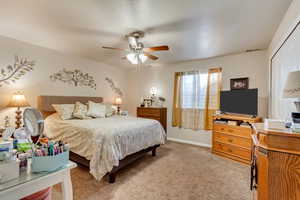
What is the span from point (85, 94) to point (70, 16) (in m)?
2.59

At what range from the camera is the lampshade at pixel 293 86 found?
1.00 m

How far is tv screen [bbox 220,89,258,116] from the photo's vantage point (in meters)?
2.94

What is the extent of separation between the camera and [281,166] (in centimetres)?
98

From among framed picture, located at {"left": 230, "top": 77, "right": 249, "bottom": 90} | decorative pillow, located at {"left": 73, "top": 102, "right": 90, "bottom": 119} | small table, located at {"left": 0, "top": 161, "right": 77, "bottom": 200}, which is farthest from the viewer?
framed picture, located at {"left": 230, "top": 77, "right": 249, "bottom": 90}

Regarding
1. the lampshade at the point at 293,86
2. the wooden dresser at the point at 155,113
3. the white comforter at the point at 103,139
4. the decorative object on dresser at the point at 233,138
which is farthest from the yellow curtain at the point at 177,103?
the lampshade at the point at 293,86

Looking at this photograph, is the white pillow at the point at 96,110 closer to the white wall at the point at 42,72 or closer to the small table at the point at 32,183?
the white wall at the point at 42,72

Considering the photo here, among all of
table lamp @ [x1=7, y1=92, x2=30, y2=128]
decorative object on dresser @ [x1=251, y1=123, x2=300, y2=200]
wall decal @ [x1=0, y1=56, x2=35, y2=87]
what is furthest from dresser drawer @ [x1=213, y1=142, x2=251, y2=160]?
wall decal @ [x1=0, y1=56, x2=35, y2=87]

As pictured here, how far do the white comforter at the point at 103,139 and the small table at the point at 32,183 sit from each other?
0.92m

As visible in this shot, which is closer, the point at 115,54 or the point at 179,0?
the point at 179,0

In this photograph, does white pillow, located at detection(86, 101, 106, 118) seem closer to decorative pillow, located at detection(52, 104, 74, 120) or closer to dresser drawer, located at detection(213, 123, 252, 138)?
decorative pillow, located at detection(52, 104, 74, 120)

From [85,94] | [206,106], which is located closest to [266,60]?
[206,106]

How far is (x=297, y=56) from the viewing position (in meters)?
1.52

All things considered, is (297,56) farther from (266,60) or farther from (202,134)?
(202,134)

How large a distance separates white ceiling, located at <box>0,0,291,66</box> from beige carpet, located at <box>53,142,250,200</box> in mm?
2436
